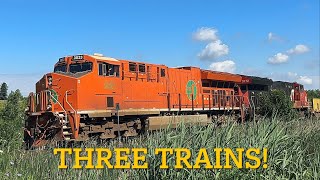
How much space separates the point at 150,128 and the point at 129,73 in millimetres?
2379

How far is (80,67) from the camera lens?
565 inches

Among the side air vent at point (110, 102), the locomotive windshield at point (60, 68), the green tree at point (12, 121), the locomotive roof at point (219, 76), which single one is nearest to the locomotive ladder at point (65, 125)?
the green tree at point (12, 121)

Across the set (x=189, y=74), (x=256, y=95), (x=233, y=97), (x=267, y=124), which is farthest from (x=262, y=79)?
(x=267, y=124)

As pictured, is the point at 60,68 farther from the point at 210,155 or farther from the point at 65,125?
the point at 210,155

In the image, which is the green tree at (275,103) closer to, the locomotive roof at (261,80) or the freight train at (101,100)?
the locomotive roof at (261,80)

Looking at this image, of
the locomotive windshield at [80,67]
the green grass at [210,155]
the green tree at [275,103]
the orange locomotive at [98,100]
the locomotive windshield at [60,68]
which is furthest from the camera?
the green tree at [275,103]

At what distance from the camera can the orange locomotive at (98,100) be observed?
1333cm

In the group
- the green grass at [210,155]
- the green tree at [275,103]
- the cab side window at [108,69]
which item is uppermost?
the cab side window at [108,69]

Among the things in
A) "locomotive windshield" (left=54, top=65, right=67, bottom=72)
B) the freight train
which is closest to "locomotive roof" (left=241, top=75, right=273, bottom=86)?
the freight train

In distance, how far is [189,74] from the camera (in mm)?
19359

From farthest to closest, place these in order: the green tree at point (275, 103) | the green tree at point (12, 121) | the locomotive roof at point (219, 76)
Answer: the locomotive roof at point (219, 76)
the green tree at point (275, 103)
the green tree at point (12, 121)

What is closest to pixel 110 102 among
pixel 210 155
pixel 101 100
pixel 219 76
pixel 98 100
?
pixel 101 100

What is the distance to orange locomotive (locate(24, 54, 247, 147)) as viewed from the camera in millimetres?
13328

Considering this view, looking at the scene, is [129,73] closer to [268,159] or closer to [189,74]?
[189,74]
